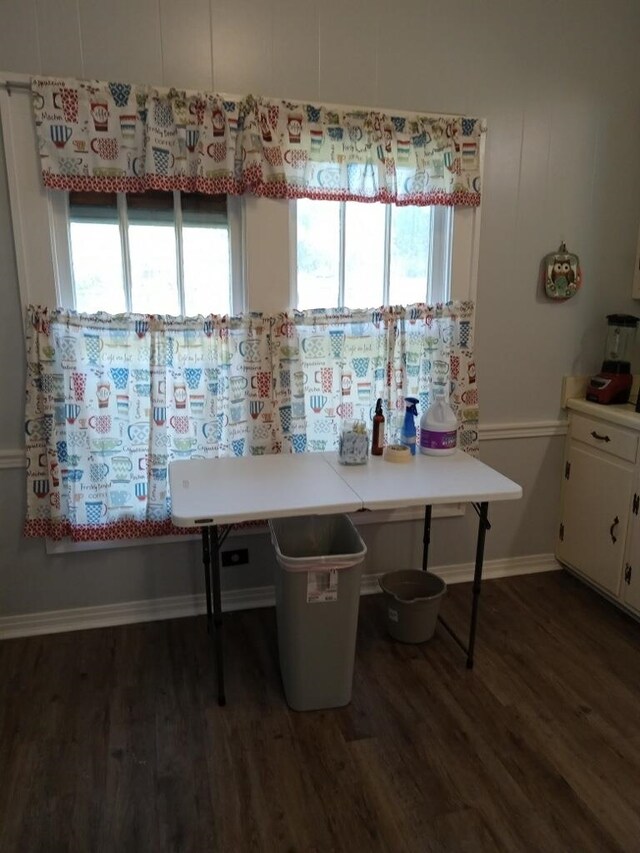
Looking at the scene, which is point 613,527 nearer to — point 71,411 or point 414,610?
point 414,610

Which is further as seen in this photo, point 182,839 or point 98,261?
point 98,261

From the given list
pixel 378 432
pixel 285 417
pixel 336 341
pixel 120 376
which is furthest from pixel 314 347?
pixel 120 376

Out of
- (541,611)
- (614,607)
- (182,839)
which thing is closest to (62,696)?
(182,839)

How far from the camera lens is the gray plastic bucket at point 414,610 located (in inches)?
99.7

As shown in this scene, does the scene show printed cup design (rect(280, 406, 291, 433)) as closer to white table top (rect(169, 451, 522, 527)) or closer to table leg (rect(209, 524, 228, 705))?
white table top (rect(169, 451, 522, 527))

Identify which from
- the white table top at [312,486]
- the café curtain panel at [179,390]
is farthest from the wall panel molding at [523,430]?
the white table top at [312,486]

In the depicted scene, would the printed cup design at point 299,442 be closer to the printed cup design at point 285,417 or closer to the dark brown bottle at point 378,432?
the printed cup design at point 285,417

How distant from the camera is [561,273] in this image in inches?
115

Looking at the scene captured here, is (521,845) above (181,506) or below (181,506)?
below

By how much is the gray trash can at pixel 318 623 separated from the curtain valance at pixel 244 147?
1.42 m

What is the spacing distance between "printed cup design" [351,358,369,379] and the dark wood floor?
3.75ft

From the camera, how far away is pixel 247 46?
7.78 ft

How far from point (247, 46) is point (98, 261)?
3.40 feet

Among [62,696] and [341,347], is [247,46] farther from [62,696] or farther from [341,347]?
[62,696]
